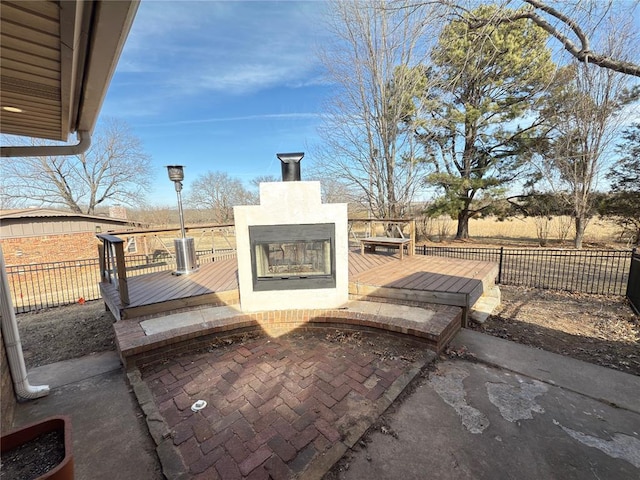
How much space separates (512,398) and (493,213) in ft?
43.1

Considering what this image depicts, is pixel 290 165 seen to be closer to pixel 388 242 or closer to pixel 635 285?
pixel 388 242

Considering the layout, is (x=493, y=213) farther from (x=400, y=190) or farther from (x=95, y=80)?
(x=95, y=80)

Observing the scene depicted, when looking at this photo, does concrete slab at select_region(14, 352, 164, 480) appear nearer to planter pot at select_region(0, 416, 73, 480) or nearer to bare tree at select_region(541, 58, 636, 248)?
planter pot at select_region(0, 416, 73, 480)

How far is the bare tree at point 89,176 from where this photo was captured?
15399mm

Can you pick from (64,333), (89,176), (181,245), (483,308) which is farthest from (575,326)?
(89,176)

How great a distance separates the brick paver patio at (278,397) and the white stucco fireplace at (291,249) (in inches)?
21.9

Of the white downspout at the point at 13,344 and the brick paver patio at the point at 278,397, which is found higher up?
the white downspout at the point at 13,344

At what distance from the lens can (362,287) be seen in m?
4.25

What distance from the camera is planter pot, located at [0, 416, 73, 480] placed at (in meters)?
1.29

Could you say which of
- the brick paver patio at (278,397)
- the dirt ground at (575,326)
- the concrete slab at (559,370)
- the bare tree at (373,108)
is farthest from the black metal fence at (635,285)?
the bare tree at (373,108)

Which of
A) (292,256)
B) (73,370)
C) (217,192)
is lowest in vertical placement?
(73,370)

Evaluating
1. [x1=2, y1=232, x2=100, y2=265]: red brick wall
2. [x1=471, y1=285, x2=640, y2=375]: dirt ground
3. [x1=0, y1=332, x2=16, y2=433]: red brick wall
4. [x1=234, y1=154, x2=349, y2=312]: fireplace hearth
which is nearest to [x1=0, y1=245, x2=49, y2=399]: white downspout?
[x1=0, y1=332, x2=16, y2=433]: red brick wall

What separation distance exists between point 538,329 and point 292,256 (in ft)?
12.4

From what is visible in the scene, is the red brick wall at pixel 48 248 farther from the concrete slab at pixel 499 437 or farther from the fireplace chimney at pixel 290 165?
the concrete slab at pixel 499 437
